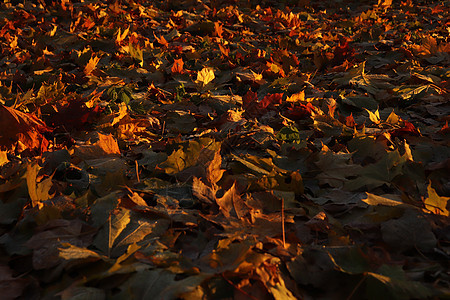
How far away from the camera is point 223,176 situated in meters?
1.41

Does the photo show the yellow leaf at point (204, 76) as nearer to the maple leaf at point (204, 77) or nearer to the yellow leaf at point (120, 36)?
the maple leaf at point (204, 77)

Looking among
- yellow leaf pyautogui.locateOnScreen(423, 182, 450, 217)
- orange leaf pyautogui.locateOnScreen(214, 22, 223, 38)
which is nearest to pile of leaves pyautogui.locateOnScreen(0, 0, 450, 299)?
yellow leaf pyautogui.locateOnScreen(423, 182, 450, 217)

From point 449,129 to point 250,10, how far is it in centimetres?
370

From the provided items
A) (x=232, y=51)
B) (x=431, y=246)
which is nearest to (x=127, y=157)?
(x=431, y=246)

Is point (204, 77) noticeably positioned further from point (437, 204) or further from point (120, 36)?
point (437, 204)

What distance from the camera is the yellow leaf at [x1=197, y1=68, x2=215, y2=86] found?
94.5 inches

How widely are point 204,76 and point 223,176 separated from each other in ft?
3.77

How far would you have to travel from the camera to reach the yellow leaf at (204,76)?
2400 millimetres

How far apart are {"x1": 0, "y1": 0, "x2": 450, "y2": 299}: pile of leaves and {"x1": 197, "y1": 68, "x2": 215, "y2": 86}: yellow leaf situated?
0.02 m

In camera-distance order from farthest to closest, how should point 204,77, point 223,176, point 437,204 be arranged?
point 204,77
point 223,176
point 437,204

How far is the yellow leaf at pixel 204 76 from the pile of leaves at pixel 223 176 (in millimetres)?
17

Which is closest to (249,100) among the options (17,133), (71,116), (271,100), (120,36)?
(271,100)

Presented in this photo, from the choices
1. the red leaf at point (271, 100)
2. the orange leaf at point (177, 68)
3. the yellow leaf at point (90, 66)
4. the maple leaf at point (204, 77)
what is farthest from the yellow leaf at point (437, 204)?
the yellow leaf at point (90, 66)

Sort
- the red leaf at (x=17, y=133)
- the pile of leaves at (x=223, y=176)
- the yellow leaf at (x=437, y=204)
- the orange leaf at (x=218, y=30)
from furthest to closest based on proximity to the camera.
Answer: the orange leaf at (x=218, y=30)
the red leaf at (x=17, y=133)
the yellow leaf at (x=437, y=204)
the pile of leaves at (x=223, y=176)
